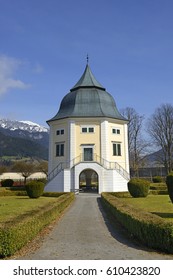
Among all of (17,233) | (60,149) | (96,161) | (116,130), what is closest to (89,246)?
(17,233)

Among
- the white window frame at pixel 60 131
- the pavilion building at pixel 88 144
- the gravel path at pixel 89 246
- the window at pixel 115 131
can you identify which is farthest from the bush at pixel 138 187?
the gravel path at pixel 89 246

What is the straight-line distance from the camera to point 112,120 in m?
39.6

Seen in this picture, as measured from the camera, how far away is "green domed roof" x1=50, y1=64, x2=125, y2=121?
39.6m

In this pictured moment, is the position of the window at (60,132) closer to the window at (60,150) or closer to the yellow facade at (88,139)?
the yellow facade at (88,139)

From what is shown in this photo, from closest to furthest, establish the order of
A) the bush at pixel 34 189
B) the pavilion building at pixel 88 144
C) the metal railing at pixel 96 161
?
the bush at pixel 34 189
the pavilion building at pixel 88 144
the metal railing at pixel 96 161

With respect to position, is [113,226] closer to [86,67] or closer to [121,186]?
[121,186]

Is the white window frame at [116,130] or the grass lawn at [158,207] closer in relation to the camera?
the grass lawn at [158,207]

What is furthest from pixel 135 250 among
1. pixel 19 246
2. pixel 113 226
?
pixel 113 226

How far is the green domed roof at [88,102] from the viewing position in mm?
39562

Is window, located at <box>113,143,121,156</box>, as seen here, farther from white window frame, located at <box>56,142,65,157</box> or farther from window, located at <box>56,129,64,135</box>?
window, located at <box>56,129,64,135</box>

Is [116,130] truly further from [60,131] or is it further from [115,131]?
[60,131]

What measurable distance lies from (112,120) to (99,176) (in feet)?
28.1

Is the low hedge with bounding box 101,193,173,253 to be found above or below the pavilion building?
below

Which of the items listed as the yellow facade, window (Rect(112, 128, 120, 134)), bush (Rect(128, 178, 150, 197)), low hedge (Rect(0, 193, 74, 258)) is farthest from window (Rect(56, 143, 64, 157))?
low hedge (Rect(0, 193, 74, 258))
